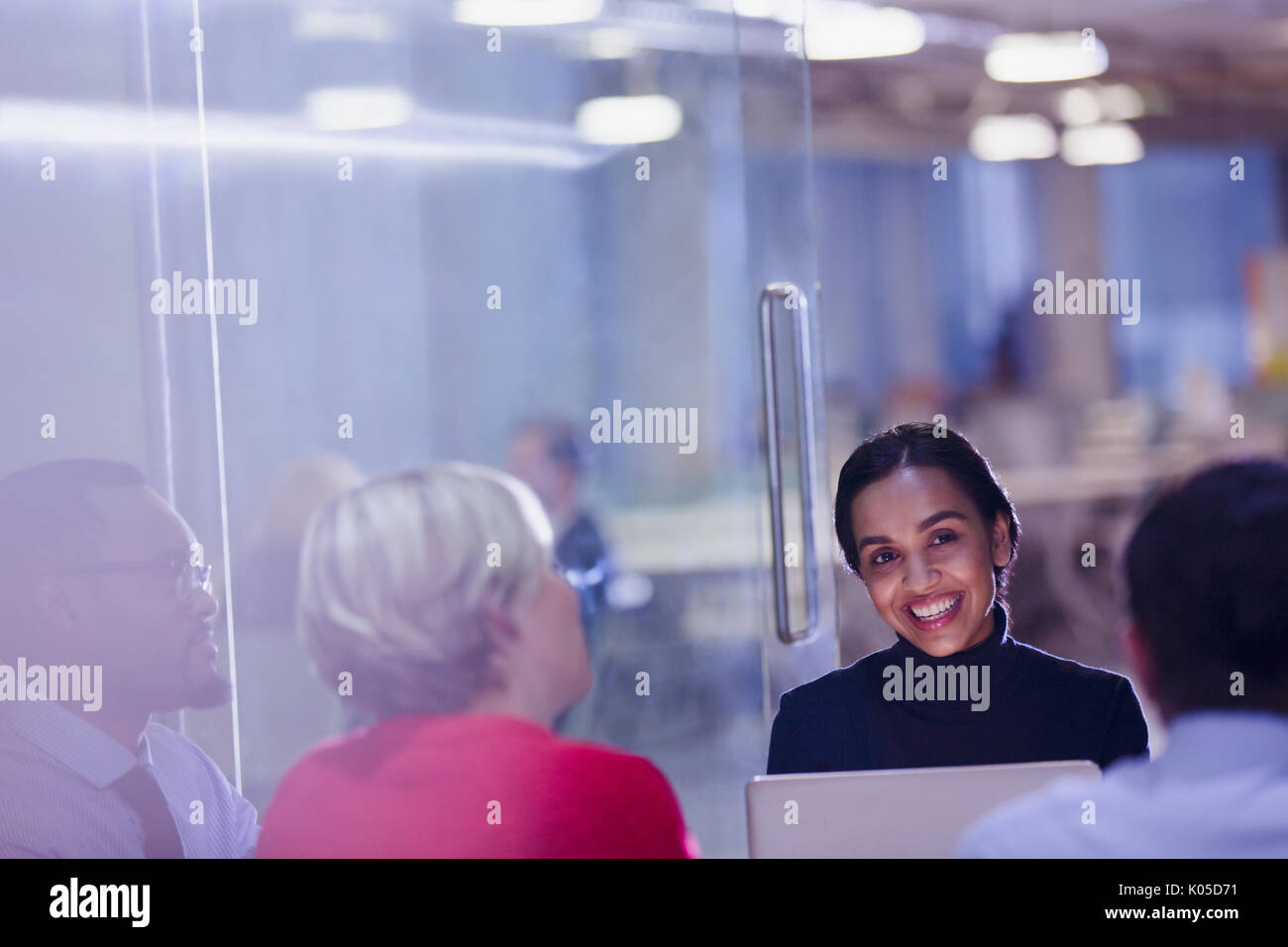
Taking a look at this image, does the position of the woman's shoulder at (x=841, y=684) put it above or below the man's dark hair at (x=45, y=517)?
below

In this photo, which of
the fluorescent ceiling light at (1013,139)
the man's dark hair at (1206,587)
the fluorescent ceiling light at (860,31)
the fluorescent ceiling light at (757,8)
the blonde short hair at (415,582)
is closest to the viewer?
the man's dark hair at (1206,587)

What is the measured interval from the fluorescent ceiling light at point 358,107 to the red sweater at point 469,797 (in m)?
1.23

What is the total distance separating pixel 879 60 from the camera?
6430 mm

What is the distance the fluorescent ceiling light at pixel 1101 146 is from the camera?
295 inches

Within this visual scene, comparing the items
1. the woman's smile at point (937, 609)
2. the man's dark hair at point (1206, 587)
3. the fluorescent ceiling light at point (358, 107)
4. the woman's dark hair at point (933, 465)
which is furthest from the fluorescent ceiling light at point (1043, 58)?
the man's dark hair at point (1206, 587)

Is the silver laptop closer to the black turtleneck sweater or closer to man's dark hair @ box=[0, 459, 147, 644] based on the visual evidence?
the black turtleneck sweater

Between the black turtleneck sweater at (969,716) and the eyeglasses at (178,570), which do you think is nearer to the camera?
the black turtleneck sweater at (969,716)

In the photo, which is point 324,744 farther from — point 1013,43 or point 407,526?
point 1013,43

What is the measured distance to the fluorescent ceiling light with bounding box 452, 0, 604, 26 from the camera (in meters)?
2.54

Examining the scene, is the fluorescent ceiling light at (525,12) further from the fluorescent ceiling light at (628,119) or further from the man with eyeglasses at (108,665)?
the man with eyeglasses at (108,665)

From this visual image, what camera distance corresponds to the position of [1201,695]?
1574mm

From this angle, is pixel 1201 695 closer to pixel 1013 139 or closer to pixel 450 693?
pixel 450 693
